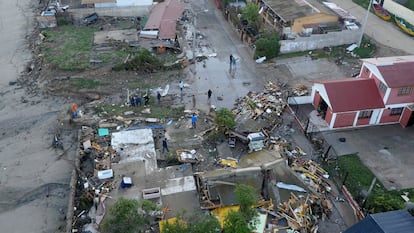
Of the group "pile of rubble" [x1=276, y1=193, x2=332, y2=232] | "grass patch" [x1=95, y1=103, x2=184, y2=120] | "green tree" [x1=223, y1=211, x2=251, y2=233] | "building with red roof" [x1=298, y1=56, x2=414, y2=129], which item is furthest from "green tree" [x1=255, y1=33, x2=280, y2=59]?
"green tree" [x1=223, y1=211, x2=251, y2=233]

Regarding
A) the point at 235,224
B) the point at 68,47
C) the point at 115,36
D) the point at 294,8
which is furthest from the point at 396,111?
the point at 68,47

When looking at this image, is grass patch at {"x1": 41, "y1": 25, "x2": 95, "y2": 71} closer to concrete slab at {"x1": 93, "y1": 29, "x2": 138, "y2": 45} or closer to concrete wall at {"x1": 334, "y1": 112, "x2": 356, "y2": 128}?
concrete slab at {"x1": 93, "y1": 29, "x2": 138, "y2": 45}

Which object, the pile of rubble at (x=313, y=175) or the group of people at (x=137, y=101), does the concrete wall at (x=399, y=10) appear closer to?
the pile of rubble at (x=313, y=175)

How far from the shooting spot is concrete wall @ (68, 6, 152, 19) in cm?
4231

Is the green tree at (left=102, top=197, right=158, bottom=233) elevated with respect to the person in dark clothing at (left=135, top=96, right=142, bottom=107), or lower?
elevated

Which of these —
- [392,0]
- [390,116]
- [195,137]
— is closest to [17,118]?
[195,137]

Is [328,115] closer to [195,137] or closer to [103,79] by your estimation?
[195,137]

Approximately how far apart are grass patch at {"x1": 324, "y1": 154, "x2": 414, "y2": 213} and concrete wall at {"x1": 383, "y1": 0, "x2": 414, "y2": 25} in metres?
24.6

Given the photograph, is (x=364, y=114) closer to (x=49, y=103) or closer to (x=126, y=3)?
(x=49, y=103)

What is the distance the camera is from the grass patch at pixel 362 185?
2070 cm

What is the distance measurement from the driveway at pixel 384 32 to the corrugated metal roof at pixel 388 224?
24594 millimetres

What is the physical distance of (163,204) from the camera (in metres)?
21.6

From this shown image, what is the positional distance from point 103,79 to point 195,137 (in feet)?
36.3

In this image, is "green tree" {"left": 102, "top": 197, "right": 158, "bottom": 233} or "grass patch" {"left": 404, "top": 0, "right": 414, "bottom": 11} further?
"grass patch" {"left": 404, "top": 0, "right": 414, "bottom": 11}
